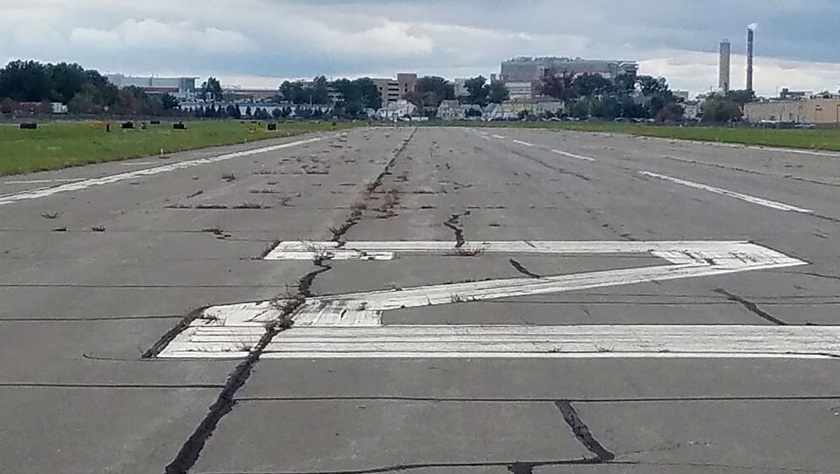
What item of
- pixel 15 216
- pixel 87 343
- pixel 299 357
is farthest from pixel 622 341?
pixel 15 216

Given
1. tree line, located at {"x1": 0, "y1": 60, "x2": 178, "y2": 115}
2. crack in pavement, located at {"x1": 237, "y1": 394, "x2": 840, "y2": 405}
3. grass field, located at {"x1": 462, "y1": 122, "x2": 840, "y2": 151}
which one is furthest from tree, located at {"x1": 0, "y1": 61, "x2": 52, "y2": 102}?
crack in pavement, located at {"x1": 237, "y1": 394, "x2": 840, "y2": 405}

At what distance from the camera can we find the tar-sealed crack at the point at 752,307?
32.6 feet

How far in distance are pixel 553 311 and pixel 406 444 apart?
13.9 feet

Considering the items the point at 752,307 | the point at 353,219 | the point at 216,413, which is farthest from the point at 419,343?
the point at 353,219

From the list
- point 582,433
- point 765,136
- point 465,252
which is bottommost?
point 765,136

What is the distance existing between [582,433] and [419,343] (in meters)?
2.56

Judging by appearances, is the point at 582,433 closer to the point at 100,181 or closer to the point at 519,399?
the point at 519,399

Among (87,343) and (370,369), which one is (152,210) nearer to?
(87,343)

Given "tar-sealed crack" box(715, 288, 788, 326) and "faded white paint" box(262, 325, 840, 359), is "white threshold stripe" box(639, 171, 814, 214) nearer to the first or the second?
"tar-sealed crack" box(715, 288, 788, 326)

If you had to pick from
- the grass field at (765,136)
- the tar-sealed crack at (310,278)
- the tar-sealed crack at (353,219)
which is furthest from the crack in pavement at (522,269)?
the grass field at (765,136)

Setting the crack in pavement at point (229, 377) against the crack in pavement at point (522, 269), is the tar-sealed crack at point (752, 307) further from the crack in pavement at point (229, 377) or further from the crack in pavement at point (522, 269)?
the crack in pavement at point (229, 377)

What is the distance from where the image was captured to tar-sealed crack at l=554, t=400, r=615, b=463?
6.14 metres

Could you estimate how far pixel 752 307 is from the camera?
10555 mm

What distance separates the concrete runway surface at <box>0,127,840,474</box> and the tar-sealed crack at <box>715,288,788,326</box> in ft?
0.13
